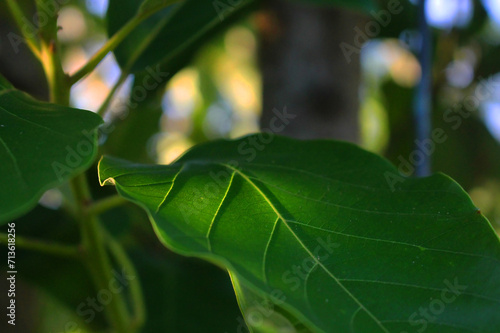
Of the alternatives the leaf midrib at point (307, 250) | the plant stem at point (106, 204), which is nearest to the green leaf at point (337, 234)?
the leaf midrib at point (307, 250)

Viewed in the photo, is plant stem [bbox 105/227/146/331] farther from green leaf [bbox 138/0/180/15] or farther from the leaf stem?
green leaf [bbox 138/0/180/15]

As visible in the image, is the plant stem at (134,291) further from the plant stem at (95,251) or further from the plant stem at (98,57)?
the plant stem at (98,57)

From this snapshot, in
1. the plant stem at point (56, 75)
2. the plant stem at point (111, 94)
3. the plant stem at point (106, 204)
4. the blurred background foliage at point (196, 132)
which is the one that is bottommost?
the blurred background foliage at point (196, 132)

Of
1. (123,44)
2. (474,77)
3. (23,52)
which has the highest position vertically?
(123,44)

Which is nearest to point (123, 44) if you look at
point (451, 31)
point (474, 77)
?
point (451, 31)

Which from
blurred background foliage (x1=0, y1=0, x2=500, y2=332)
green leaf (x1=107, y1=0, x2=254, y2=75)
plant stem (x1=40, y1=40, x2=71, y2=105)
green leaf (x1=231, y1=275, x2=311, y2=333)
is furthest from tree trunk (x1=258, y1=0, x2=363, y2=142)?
plant stem (x1=40, y1=40, x2=71, y2=105)

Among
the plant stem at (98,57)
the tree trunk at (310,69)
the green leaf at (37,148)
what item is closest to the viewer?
the green leaf at (37,148)

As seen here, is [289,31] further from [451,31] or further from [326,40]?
[451,31]
